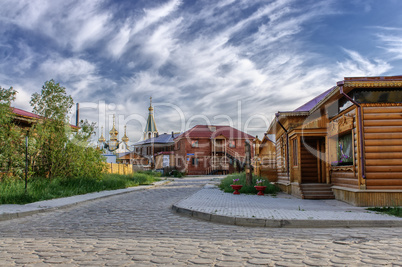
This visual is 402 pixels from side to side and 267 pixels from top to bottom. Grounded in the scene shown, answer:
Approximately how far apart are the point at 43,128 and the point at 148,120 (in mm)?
71168

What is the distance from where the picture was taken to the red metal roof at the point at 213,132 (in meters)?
54.8

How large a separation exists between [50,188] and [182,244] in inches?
419

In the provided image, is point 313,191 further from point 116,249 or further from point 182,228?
point 116,249

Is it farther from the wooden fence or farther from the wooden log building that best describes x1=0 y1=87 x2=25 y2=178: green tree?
the wooden log building

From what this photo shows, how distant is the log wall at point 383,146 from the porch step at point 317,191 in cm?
315

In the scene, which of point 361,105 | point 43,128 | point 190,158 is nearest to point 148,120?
point 190,158

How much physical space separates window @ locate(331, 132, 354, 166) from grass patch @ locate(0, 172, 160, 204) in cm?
1085

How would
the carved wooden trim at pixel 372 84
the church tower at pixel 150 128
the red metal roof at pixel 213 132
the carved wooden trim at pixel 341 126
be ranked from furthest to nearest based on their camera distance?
1. the church tower at pixel 150 128
2. the red metal roof at pixel 213 132
3. the carved wooden trim at pixel 341 126
4. the carved wooden trim at pixel 372 84

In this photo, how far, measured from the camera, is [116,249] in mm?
5734

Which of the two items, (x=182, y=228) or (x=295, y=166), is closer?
(x=182, y=228)

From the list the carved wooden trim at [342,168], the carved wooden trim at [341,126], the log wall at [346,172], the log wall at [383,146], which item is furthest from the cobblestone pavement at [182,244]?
the carved wooden trim at [341,126]

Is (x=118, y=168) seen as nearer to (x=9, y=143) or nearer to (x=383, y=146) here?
(x=9, y=143)

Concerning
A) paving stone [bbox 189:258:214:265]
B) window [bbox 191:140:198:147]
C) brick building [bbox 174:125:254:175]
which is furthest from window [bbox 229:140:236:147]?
paving stone [bbox 189:258:214:265]

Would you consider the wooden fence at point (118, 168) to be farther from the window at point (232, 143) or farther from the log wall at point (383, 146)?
the window at point (232, 143)
